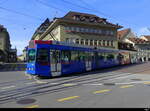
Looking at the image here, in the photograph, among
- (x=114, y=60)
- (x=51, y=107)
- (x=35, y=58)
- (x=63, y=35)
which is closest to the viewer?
Result: (x=51, y=107)

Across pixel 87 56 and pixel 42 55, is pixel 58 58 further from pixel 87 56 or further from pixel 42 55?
pixel 87 56

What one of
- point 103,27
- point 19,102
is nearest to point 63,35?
point 103,27

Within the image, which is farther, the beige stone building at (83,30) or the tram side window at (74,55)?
the beige stone building at (83,30)

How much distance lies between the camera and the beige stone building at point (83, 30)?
40.1 metres

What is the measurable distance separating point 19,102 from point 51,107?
1581 mm

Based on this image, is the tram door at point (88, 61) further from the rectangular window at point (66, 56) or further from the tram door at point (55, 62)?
the tram door at point (55, 62)

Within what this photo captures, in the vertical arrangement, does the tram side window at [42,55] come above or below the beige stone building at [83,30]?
below

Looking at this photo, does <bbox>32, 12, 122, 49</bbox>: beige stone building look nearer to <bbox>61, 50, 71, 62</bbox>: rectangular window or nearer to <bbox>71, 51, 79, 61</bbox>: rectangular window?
<bbox>71, 51, 79, 61</bbox>: rectangular window

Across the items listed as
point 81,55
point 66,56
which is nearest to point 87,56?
point 81,55

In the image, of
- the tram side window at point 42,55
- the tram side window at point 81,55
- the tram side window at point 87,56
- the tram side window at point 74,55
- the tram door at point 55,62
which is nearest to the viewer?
the tram side window at point 42,55

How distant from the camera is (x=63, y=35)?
39906 mm

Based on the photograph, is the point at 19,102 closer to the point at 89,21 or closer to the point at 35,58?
the point at 35,58

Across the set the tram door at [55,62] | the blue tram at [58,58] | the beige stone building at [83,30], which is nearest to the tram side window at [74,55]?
the blue tram at [58,58]

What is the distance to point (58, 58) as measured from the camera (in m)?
14.9
